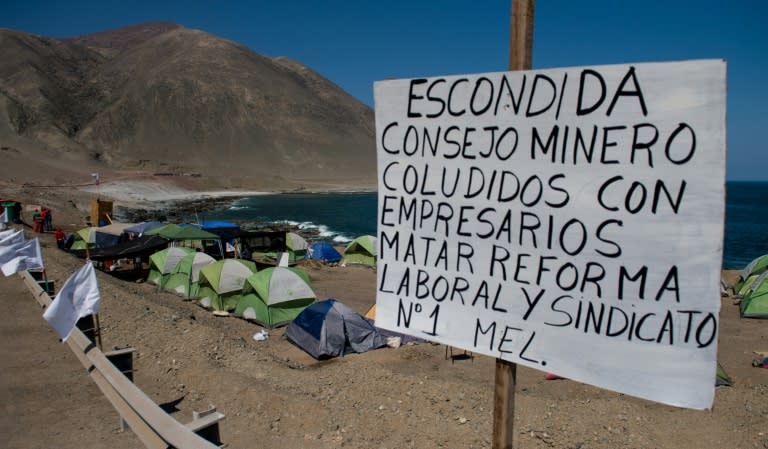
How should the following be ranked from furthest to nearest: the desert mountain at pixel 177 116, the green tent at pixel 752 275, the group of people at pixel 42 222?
the desert mountain at pixel 177 116
the group of people at pixel 42 222
the green tent at pixel 752 275

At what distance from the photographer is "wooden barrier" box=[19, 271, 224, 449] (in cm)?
349

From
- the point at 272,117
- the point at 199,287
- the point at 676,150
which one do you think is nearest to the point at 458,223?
the point at 676,150

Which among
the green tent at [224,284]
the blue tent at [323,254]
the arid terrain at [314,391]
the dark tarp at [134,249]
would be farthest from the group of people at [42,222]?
the green tent at [224,284]

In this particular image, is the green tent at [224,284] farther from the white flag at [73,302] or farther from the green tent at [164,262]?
the white flag at [73,302]

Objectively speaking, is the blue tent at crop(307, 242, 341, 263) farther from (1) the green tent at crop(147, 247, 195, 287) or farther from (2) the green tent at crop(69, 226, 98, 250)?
(2) the green tent at crop(69, 226, 98, 250)

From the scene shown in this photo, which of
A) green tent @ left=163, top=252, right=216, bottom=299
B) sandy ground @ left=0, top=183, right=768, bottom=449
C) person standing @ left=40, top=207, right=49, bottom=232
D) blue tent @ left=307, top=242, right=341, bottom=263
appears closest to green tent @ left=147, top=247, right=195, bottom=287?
green tent @ left=163, top=252, right=216, bottom=299

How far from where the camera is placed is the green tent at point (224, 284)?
17.2 m

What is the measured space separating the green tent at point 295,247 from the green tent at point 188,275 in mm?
10169

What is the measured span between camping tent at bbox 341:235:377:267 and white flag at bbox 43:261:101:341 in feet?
77.4

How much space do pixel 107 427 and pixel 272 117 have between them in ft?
527

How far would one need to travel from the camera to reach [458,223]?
2.88 m

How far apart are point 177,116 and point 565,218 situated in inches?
6212

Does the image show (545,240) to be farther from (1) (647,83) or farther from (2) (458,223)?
(1) (647,83)

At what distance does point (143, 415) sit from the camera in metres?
3.99
